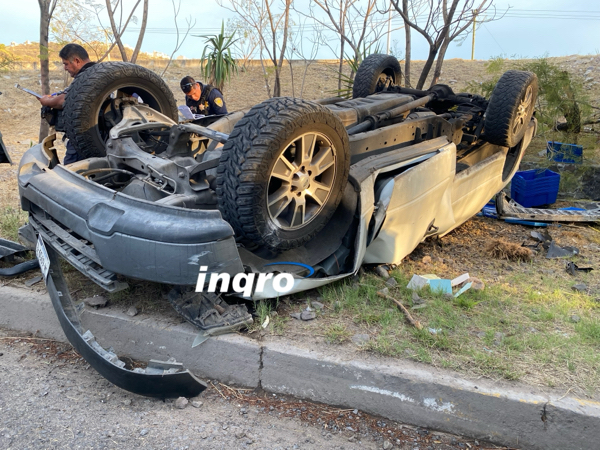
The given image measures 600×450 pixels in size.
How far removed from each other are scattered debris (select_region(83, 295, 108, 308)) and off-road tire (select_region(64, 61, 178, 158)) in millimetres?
1434

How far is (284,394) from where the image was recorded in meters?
2.71

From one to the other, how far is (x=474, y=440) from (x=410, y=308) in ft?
3.14

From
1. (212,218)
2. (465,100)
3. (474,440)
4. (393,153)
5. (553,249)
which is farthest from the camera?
(465,100)

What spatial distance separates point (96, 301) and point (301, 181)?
1.56 meters

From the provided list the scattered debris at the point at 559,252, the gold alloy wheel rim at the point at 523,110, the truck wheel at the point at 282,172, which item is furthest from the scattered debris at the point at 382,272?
the gold alloy wheel rim at the point at 523,110

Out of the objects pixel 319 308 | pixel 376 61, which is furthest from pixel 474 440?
pixel 376 61

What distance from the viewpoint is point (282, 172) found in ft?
9.74

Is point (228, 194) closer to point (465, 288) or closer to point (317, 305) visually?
point (317, 305)

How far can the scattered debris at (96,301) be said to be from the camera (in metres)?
3.17

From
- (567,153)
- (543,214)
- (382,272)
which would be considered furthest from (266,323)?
(567,153)

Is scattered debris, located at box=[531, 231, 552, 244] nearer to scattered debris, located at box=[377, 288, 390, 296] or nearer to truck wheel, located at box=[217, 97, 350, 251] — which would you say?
scattered debris, located at box=[377, 288, 390, 296]

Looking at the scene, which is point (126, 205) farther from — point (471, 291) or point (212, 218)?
point (471, 291)

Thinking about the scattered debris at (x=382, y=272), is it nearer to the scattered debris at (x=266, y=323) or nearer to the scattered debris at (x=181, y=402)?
the scattered debris at (x=266, y=323)

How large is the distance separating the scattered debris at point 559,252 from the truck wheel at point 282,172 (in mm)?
2517
